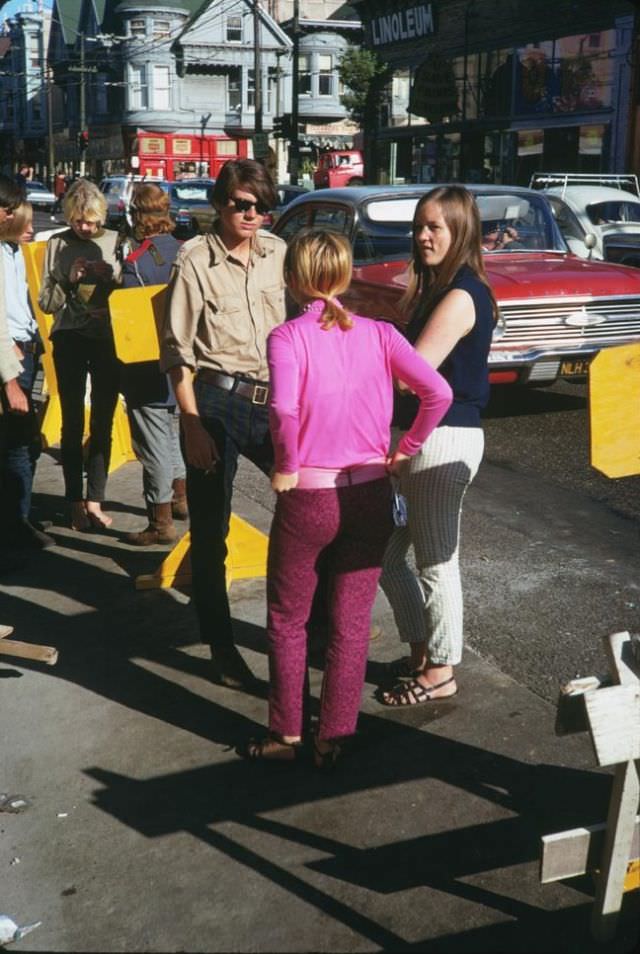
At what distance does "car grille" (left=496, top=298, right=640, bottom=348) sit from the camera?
352 inches

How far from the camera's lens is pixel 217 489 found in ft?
14.0

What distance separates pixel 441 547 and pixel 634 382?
1.32 metres

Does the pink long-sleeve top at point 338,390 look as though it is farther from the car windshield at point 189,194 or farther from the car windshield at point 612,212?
the car windshield at point 189,194

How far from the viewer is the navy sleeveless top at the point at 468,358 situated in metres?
3.85

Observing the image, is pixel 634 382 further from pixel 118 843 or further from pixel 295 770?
pixel 118 843

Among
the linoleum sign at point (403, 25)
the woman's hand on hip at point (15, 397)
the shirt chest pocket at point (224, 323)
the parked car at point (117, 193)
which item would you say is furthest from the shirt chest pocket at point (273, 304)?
the linoleum sign at point (403, 25)

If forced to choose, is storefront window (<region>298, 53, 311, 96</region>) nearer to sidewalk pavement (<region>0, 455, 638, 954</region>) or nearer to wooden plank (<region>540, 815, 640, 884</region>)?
sidewalk pavement (<region>0, 455, 638, 954</region>)

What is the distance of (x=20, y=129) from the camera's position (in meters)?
86.0

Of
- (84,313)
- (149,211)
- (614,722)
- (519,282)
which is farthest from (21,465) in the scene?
(519,282)

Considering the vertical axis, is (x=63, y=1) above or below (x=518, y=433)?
above

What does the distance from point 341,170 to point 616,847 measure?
41028 millimetres

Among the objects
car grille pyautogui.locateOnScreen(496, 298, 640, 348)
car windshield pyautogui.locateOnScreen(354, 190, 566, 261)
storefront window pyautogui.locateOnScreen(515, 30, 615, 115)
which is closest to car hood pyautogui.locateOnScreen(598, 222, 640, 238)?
car windshield pyautogui.locateOnScreen(354, 190, 566, 261)

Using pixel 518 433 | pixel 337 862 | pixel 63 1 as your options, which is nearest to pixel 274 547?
pixel 337 862

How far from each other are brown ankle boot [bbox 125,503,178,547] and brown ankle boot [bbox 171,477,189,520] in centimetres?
37
